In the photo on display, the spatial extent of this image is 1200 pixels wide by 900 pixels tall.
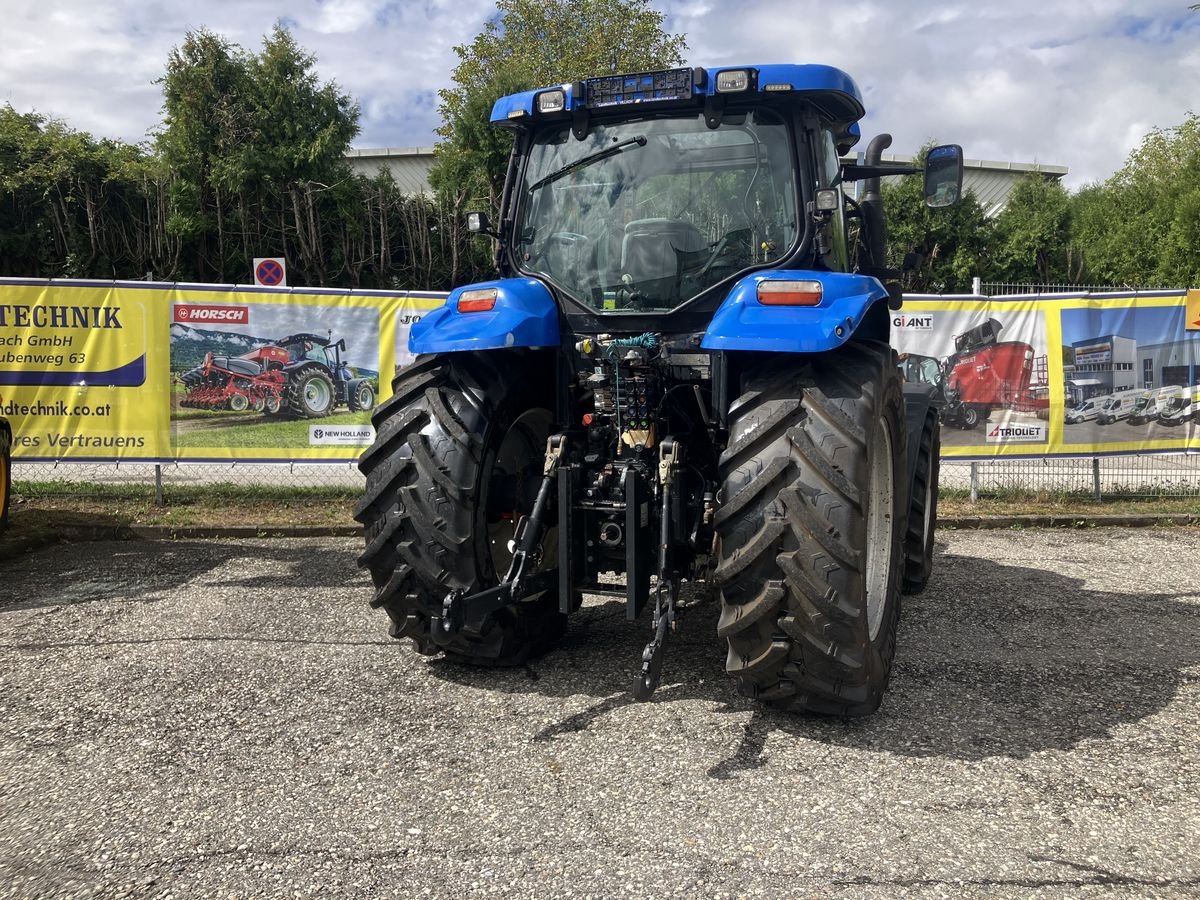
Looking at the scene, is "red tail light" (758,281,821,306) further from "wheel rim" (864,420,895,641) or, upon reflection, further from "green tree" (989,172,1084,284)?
"green tree" (989,172,1084,284)

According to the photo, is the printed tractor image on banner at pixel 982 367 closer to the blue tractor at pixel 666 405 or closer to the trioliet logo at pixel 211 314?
the blue tractor at pixel 666 405

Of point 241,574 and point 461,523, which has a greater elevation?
point 461,523

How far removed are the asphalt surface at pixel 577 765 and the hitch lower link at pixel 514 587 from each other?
0.41 m

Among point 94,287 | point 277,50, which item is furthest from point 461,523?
point 277,50

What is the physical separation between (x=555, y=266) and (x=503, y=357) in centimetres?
56


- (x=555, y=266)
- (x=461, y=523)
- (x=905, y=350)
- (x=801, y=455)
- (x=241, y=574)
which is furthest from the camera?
(x=905, y=350)

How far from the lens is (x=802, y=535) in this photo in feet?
11.4

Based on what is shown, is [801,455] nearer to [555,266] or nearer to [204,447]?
[555,266]

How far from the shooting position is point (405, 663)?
15.3 feet

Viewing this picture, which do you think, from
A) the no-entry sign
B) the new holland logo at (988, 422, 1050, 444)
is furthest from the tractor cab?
the no-entry sign

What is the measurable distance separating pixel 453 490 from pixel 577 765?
126cm

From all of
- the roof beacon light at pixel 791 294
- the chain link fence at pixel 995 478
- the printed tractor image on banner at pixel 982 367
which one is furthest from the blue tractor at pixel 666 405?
the chain link fence at pixel 995 478

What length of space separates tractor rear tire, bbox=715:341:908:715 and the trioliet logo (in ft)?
21.6

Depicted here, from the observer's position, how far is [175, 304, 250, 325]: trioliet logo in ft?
29.0
